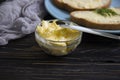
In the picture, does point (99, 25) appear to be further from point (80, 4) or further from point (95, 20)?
point (80, 4)

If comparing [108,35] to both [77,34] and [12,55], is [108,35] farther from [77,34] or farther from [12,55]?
[12,55]

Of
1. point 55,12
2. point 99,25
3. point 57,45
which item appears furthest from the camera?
point 55,12

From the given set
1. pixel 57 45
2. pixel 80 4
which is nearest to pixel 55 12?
pixel 80 4

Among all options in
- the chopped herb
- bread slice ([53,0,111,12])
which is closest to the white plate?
bread slice ([53,0,111,12])

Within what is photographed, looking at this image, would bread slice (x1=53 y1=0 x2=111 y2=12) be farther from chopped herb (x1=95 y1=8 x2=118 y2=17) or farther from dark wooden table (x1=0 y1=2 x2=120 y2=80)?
dark wooden table (x1=0 y1=2 x2=120 y2=80)

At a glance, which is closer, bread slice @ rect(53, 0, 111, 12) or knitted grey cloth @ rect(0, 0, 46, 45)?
knitted grey cloth @ rect(0, 0, 46, 45)

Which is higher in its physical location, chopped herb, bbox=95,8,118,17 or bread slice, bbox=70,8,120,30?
chopped herb, bbox=95,8,118,17

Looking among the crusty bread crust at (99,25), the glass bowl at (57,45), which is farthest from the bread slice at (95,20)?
the glass bowl at (57,45)
